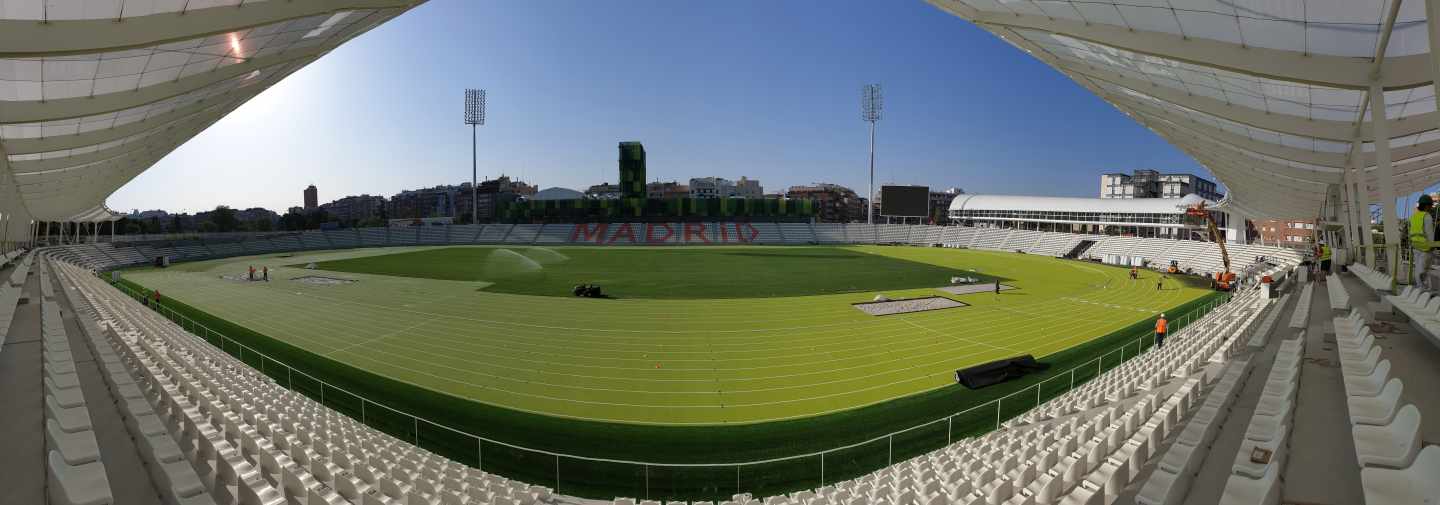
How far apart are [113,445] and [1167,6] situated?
589 inches

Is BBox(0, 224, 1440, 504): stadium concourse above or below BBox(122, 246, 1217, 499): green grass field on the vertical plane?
above

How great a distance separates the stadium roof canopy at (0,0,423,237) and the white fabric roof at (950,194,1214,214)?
244ft

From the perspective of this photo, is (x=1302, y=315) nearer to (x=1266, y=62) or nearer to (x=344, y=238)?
(x=1266, y=62)

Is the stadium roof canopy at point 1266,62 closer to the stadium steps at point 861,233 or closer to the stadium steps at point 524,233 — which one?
the stadium steps at point 861,233

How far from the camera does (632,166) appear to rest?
90.8 meters

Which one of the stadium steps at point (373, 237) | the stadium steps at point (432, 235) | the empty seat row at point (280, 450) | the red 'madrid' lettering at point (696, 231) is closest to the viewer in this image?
the empty seat row at point (280, 450)

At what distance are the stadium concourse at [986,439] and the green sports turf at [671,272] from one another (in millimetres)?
19142

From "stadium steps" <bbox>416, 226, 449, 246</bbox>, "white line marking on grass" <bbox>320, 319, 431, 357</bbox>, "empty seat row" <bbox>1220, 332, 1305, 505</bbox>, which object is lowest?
"white line marking on grass" <bbox>320, 319, 431, 357</bbox>

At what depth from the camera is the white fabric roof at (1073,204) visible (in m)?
60.6

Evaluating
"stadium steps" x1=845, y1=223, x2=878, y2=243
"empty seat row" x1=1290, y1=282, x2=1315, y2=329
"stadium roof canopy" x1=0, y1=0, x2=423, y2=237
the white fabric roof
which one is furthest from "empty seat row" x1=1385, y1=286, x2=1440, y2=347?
"stadium steps" x1=845, y1=223, x2=878, y2=243

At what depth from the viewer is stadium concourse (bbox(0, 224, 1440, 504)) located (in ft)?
13.1

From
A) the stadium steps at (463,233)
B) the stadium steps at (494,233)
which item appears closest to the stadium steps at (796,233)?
the stadium steps at (494,233)

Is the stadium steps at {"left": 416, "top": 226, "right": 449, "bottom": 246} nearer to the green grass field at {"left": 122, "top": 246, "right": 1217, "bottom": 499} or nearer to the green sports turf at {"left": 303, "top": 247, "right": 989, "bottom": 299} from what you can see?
the green sports turf at {"left": 303, "top": 247, "right": 989, "bottom": 299}

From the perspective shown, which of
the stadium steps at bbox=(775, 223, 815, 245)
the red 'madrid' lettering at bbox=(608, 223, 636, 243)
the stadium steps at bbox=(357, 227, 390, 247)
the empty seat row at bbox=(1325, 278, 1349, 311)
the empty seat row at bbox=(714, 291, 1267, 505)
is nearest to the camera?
the empty seat row at bbox=(714, 291, 1267, 505)
